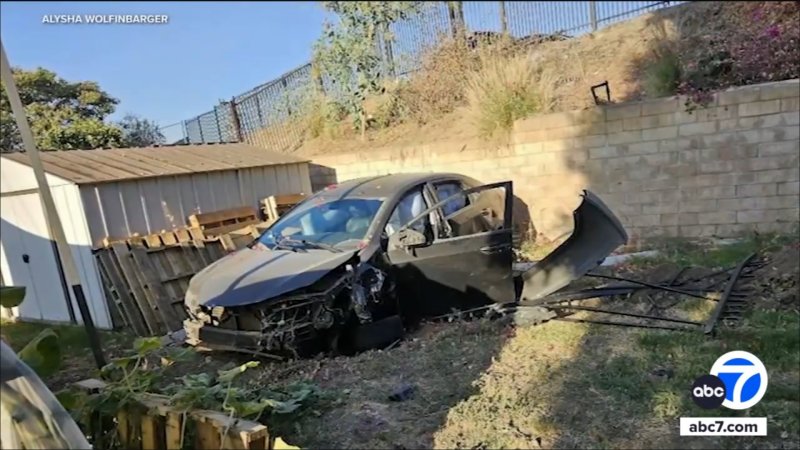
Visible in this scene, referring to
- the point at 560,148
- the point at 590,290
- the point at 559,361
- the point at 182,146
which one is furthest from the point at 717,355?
the point at 182,146

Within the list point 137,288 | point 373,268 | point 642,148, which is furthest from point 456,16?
point 137,288

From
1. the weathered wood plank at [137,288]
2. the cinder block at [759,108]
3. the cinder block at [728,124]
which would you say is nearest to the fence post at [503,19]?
the cinder block at [728,124]

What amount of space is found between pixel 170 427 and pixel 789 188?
6675 mm

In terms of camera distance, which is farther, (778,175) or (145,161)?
(778,175)

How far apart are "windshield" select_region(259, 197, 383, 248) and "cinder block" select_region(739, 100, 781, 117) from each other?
441cm

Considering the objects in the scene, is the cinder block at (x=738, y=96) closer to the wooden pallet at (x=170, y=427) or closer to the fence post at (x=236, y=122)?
the fence post at (x=236, y=122)

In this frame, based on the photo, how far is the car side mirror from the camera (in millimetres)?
4586

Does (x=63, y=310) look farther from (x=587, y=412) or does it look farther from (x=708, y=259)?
(x=708, y=259)

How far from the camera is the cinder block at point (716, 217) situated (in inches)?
249

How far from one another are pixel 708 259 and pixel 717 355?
99.8 inches

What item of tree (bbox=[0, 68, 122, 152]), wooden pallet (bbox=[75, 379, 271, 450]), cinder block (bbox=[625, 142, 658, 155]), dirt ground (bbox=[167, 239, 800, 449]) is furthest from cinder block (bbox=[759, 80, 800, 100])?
tree (bbox=[0, 68, 122, 152])

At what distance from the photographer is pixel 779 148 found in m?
5.97

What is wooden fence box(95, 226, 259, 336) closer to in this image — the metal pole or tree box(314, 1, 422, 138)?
the metal pole

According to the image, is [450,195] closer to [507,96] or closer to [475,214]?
[475,214]
